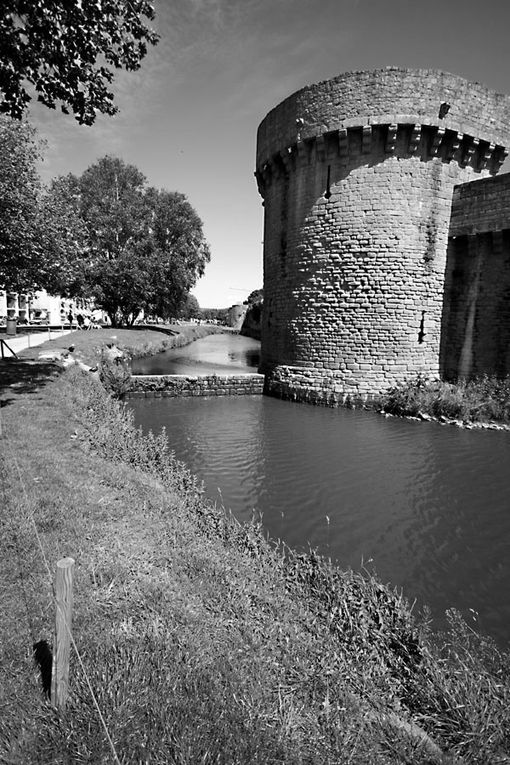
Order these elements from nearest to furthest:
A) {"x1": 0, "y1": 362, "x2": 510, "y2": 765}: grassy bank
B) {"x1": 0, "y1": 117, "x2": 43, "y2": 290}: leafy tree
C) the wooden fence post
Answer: the wooden fence post
{"x1": 0, "y1": 362, "x2": 510, "y2": 765}: grassy bank
{"x1": 0, "y1": 117, "x2": 43, "y2": 290}: leafy tree

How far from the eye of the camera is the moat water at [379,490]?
18.1ft

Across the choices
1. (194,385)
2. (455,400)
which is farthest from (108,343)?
(455,400)

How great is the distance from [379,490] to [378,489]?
0.04 metres

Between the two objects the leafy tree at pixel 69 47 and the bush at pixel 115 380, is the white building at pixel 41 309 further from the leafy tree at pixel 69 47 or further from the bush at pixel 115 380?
the leafy tree at pixel 69 47

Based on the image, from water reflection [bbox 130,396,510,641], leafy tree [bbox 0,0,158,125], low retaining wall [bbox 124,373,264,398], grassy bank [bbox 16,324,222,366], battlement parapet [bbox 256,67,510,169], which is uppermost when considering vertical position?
battlement parapet [bbox 256,67,510,169]

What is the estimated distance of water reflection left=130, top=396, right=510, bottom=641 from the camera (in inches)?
219

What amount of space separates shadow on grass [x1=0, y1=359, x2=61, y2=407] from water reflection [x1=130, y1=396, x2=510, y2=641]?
125 inches

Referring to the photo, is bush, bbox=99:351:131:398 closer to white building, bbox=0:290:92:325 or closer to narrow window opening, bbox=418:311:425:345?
narrow window opening, bbox=418:311:425:345

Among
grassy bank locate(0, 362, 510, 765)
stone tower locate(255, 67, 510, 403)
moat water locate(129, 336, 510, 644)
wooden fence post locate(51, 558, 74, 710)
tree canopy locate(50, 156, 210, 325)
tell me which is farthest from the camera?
tree canopy locate(50, 156, 210, 325)

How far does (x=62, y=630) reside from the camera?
92.0 inches

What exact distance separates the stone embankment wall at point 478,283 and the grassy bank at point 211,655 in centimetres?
1218

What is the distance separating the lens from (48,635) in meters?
3.02

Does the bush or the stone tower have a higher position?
the stone tower

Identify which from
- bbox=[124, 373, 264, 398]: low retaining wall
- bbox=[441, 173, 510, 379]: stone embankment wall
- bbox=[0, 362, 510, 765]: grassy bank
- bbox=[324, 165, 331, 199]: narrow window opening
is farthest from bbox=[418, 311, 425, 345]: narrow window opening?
bbox=[0, 362, 510, 765]: grassy bank
